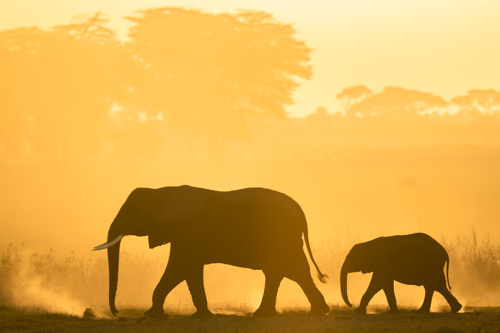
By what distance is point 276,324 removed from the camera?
13227mm

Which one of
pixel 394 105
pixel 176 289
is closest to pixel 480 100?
pixel 394 105

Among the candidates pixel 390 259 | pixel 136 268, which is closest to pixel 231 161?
pixel 136 268

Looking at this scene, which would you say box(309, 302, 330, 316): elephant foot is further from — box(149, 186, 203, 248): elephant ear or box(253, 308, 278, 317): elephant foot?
box(149, 186, 203, 248): elephant ear

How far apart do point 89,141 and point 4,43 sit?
8053 millimetres

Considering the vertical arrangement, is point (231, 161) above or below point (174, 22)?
below

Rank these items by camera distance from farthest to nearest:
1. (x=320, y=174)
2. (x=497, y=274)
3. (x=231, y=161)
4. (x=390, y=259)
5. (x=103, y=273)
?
(x=231, y=161), (x=320, y=174), (x=103, y=273), (x=497, y=274), (x=390, y=259)

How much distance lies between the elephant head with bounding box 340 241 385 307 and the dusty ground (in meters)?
0.70

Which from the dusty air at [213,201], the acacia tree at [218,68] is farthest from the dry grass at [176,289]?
the acacia tree at [218,68]

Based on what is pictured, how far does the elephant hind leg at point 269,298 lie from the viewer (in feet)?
48.5

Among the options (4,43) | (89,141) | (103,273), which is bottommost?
(103,273)

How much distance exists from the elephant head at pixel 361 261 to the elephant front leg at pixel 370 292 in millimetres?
201

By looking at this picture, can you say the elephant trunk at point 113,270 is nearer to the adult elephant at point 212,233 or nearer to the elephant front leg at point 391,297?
the adult elephant at point 212,233

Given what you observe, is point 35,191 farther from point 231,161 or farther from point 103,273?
point 103,273

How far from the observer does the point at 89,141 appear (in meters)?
62.9
